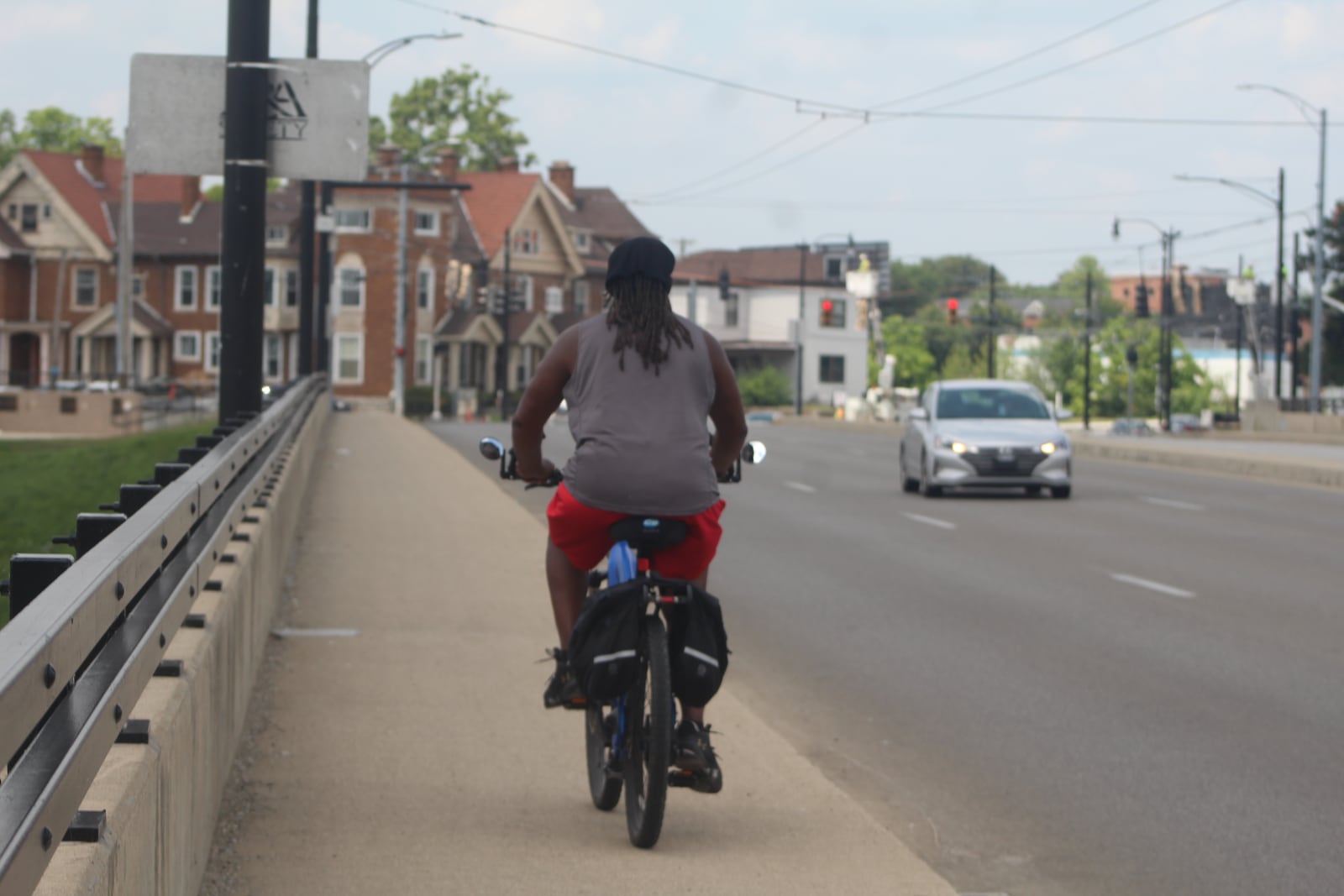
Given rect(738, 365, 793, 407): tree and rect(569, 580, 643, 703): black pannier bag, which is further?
rect(738, 365, 793, 407): tree

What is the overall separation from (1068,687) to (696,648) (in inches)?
177

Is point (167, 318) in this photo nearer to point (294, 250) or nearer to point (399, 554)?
point (294, 250)

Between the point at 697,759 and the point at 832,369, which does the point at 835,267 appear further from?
the point at 697,759

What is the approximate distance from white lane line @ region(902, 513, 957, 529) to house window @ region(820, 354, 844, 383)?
88158 mm

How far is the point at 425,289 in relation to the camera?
8062 centimetres

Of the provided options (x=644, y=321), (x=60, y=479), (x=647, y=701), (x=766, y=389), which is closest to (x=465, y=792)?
(x=647, y=701)

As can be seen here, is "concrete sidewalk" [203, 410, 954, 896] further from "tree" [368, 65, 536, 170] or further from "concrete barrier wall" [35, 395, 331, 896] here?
"tree" [368, 65, 536, 170]

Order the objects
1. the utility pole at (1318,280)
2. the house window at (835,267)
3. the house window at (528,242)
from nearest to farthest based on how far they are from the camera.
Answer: the utility pole at (1318,280), the house window at (528,242), the house window at (835,267)

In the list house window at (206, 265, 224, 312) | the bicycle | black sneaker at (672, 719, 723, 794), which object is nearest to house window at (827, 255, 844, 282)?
house window at (206, 265, 224, 312)

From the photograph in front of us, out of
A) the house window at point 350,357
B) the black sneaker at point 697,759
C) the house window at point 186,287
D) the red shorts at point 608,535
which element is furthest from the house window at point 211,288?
the black sneaker at point 697,759

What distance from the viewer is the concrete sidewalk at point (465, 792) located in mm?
5500

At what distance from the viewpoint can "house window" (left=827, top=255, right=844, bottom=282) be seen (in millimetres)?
112688

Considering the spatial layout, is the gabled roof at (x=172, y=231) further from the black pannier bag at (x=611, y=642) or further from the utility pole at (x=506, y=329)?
the black pannier bag at (x=611, y=642)

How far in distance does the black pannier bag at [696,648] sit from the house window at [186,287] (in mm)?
76812
